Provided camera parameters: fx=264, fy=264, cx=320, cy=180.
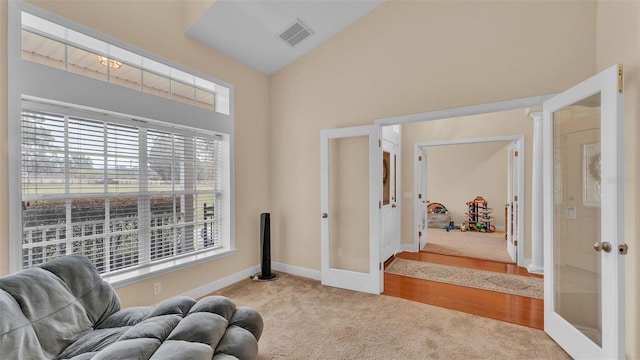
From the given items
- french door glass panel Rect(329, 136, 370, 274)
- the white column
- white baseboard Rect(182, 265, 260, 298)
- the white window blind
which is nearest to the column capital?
the white column

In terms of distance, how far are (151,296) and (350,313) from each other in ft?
6.72

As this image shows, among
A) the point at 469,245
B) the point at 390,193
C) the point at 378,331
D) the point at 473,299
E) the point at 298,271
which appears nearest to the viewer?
the point at 378,331

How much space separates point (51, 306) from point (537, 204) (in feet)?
17.7

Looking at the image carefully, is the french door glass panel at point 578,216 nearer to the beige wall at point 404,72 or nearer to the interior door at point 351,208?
the beige wall at point 404,72

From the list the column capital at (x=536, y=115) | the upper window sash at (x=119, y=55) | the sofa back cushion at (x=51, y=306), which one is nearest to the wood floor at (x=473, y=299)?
the column capital at (x=536, y=115)

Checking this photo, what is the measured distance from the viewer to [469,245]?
579 cm

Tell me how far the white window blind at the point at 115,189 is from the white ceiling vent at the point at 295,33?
5.16ft

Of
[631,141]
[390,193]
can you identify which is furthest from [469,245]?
[631,141]

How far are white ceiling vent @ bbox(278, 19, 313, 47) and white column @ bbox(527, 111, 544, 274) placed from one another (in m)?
3.45

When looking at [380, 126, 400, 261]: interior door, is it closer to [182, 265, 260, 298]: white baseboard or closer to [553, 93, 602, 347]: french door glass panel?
[182, 265, 260, 298]: white baseboard

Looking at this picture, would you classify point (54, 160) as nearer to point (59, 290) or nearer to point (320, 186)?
point (59, 290)

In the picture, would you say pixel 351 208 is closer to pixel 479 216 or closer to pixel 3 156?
pixel 3 156

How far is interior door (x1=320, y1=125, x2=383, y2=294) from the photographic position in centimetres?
331

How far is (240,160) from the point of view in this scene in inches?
145
